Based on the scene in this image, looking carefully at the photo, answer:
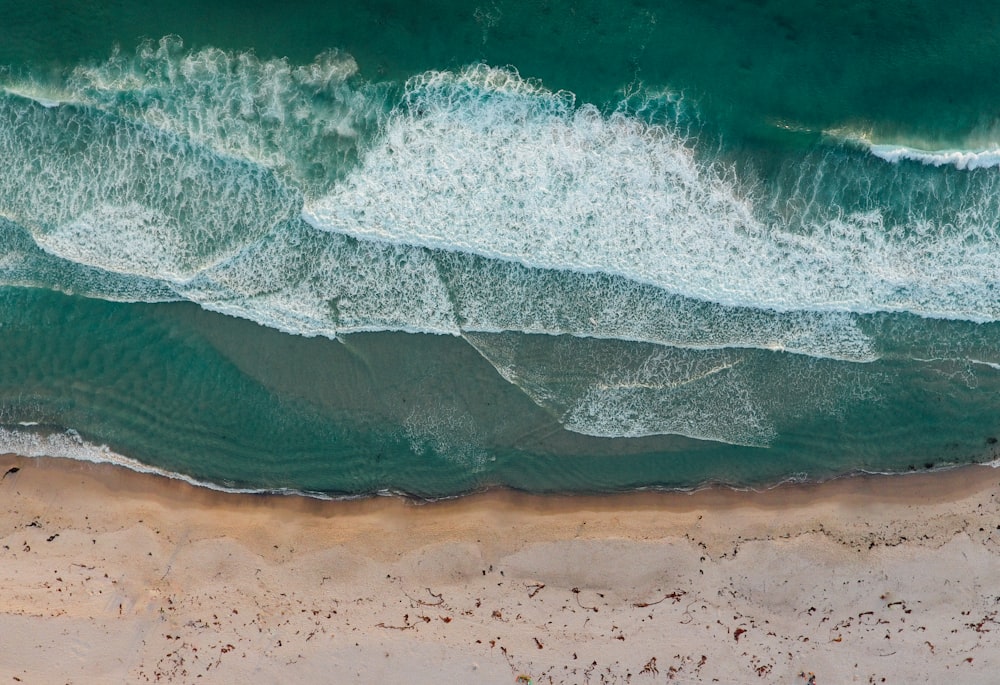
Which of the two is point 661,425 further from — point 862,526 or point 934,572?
point 934,572


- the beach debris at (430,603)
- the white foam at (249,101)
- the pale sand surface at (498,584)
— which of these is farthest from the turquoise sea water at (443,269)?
the beach debris at (430,603)

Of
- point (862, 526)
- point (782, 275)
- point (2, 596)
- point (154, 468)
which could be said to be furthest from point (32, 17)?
point (862, 526)

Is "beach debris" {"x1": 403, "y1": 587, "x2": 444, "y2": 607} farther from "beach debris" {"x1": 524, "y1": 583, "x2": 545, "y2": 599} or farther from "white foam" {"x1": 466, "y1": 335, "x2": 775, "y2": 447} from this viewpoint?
"white foam" {"x1": 466, "y1": 335, "x2": 775, "y2": 447}

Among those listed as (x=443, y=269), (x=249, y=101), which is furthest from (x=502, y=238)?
(x=249, y=101)

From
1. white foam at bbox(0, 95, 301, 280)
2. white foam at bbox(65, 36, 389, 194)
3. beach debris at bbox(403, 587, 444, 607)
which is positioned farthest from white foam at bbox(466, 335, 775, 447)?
white foam at bbox(0, 95, 301, 280)

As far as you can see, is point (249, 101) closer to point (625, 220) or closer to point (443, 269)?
point (443, 269)
